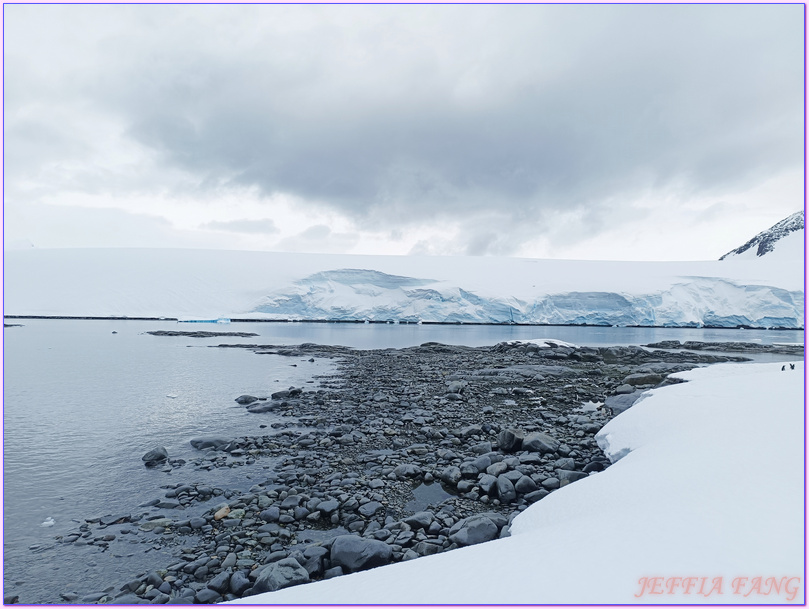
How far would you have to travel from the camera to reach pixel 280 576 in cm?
331

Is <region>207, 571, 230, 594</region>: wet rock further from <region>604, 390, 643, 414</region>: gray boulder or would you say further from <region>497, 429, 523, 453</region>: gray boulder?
<region>604, 390, 643, 414</region>: gray boulder

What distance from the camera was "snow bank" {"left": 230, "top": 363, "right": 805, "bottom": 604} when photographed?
1.92m

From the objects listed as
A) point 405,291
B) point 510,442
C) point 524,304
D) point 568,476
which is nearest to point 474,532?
point 568,476

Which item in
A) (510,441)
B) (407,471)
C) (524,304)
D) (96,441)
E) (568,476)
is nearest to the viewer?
→ (568,476)

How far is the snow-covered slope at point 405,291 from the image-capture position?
45062 mm

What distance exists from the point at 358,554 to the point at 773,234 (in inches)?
5196

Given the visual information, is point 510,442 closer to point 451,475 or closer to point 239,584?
point 451,475

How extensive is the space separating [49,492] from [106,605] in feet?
9.29

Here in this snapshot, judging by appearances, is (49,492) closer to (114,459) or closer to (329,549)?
(114,459)

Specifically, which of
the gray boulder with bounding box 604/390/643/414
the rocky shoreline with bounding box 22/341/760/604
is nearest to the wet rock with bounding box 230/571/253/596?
Answer: the rocky shoreline with bounding box 22/341/760/604

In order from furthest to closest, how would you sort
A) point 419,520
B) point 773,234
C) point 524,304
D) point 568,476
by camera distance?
1. point 773,234
2. point 524,304
3. point 568,476
4. point 419,520

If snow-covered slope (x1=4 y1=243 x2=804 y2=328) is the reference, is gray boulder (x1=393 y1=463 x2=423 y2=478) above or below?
below

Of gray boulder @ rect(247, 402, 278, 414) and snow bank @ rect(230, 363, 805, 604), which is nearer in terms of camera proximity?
snow bank @ rect(230, 363, 805, 604)

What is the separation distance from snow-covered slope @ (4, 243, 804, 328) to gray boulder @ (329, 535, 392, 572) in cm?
4426
